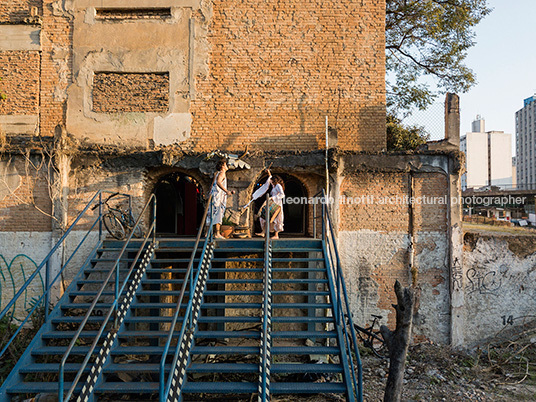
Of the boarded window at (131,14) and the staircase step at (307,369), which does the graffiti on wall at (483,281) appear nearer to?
the staircase step at (307,369)

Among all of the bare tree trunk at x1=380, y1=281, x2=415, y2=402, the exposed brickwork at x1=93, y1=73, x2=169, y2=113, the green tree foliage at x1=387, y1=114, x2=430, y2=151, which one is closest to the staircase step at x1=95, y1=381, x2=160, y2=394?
the bare tree trunk at x1=380, y1=281, x2=415, y2=402

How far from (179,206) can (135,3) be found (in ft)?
19.1

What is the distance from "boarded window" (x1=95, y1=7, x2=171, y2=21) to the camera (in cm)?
1054

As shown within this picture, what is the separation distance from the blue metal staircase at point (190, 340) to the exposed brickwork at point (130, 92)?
377 cm

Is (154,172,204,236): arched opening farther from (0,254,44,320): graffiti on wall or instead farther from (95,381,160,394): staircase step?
(95,381,160,394): staircase step

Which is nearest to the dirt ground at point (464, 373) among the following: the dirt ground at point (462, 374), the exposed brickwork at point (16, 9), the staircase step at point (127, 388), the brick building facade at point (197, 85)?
the dirt ground at point (462, 374)

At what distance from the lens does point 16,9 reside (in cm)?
1063

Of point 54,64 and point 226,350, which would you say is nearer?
point 226,350

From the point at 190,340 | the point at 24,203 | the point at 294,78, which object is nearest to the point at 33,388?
the point at 190,340

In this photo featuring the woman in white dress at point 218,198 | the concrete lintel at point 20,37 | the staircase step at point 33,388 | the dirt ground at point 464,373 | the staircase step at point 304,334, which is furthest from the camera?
the concrete lintel at point 20,37

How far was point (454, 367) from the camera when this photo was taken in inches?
340

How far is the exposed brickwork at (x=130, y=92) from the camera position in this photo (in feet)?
34.2

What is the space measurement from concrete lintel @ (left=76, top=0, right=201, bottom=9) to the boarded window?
10cm

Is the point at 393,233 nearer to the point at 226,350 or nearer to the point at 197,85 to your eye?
the point at 226,350
